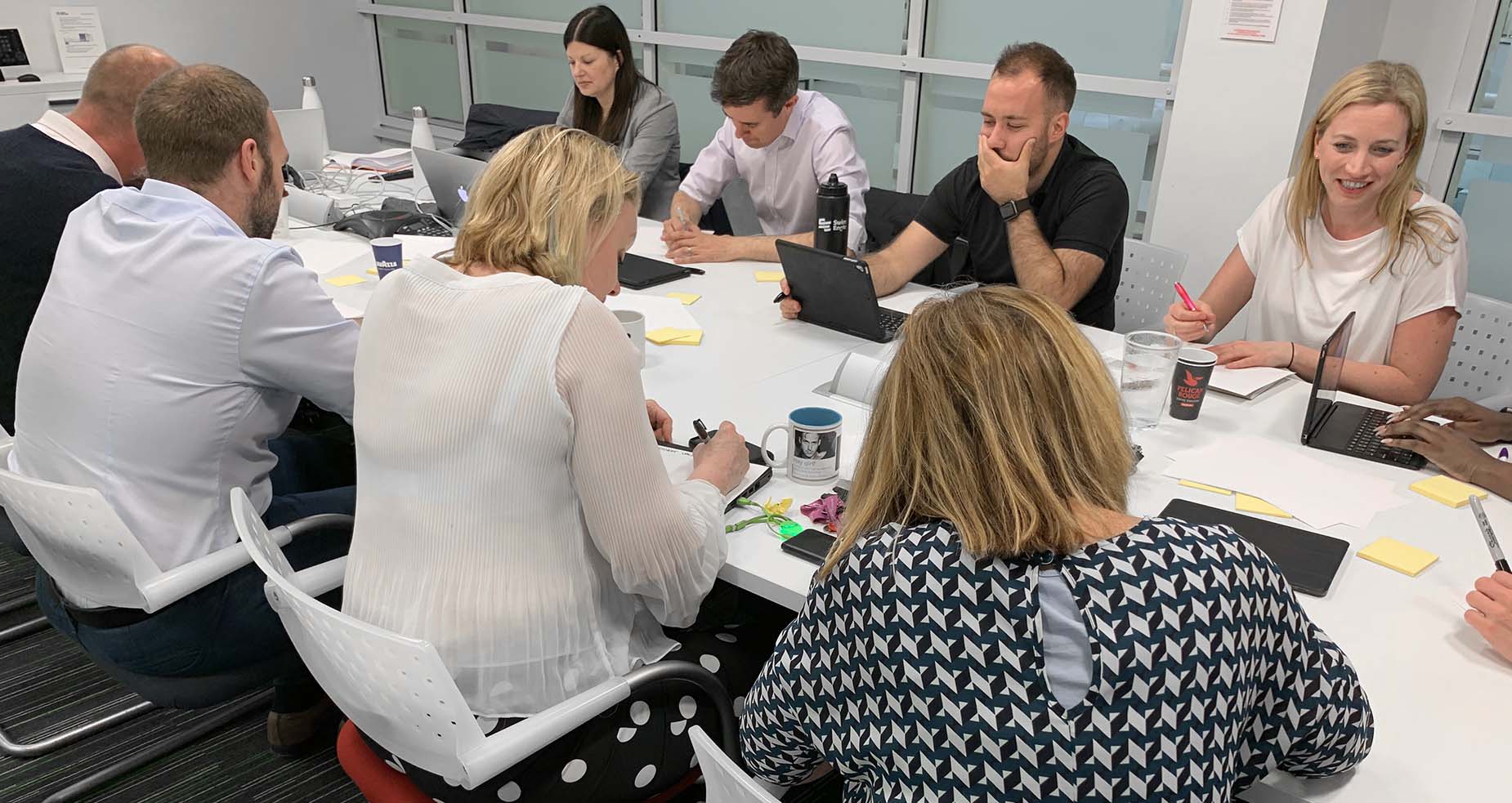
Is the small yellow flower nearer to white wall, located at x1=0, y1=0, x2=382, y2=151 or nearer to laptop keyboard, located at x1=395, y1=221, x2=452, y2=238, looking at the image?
laptop keyboard, located at x1=395, y1=221, x2=452, y2=238

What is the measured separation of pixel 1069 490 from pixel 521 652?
0.77 m

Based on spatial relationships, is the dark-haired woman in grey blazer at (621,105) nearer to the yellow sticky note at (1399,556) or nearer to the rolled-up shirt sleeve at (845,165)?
the rolled-up shirt sleeve at (845,165)

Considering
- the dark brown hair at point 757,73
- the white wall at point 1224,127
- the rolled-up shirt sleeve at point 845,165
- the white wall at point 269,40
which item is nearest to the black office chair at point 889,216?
the rolled-up shirt sleeve at point 845,165

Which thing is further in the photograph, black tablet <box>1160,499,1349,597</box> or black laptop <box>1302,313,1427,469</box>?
black laptop <box>1302,313,1427,469</box>

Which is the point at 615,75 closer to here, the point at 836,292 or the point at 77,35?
the point at 836,292

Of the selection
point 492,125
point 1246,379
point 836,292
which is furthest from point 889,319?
point 492,125

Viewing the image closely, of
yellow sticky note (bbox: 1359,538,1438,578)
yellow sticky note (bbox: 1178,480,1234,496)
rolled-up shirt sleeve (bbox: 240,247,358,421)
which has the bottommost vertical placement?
yellow sticky note (bbox: 1178,480,1234,496)

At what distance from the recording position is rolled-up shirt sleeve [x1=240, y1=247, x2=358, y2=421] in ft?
5.59

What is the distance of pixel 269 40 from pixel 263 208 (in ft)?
15.9

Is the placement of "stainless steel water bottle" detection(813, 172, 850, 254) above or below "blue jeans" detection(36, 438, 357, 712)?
above

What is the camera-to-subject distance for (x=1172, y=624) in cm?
93

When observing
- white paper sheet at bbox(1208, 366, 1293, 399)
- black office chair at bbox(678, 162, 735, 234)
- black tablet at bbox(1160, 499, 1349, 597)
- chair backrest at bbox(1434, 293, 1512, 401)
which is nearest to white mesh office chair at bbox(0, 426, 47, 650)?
black office chair at bbox(678, 162, 735, 234)

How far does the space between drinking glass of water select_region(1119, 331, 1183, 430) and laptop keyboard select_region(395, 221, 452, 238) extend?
7.13ft

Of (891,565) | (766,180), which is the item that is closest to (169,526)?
(891,565)
